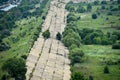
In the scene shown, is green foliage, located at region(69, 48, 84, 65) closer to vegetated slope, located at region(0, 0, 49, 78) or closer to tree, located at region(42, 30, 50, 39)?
vegetated slope, located at region(0, 0, 49, 78)

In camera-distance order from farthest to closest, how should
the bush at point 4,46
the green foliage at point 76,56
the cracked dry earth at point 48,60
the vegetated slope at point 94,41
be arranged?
the bush at point 4,46 → the green foliage at point 76,56 → the vegetated slope at point 94,41 → the cracked dry earth at point 48,60

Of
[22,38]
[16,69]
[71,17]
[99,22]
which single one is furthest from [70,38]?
[16,69]

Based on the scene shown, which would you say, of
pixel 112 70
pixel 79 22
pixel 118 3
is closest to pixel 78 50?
pixel 112 70

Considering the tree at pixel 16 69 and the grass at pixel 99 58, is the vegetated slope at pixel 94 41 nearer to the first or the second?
the grass at pixel 99 58

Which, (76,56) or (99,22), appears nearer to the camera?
(76,56)

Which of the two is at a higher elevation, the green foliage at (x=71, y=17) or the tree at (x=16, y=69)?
the tree at (x=16, y=69)

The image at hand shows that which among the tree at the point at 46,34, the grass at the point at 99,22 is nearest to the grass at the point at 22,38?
the tree at the point at 46,34

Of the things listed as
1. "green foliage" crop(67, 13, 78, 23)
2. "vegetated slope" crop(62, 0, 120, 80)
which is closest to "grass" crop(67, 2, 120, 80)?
"vegetated slope" crop(62, 0, 120, 80)

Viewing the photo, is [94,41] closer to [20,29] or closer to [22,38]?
[22,38]
